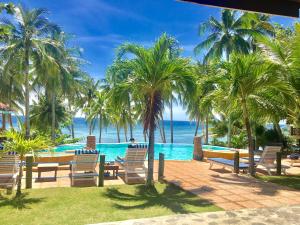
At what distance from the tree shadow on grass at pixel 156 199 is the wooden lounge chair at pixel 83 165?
A: 1.28 metres

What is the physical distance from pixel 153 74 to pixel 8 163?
16.0 feet

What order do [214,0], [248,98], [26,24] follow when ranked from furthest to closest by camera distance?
[26,24] → [248,98] → [214,0]

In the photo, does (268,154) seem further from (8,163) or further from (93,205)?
(8,163)

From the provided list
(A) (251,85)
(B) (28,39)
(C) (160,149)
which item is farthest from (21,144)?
(B) (28,39)

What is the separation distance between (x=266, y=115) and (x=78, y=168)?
7.63 metres

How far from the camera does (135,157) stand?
10.5m

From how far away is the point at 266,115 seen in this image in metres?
12.2

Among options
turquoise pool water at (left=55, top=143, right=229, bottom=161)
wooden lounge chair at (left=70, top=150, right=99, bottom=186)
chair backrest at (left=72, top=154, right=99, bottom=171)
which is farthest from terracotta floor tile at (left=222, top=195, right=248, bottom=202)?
turquoise pool water at (left=55, top=143, right=229, bottom=161)

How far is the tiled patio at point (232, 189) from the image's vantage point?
7.43m

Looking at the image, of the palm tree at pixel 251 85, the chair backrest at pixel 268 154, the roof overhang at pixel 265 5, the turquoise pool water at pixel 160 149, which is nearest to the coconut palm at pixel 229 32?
the turquoise pool water at pixel 160 149

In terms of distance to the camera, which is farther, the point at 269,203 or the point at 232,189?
the point at 232,189

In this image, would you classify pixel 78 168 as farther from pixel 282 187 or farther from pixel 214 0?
pixel 214 0

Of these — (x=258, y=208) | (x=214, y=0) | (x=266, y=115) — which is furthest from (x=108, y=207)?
(x=266, y=115)

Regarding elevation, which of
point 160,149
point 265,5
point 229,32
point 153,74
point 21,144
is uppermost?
point 229,32
